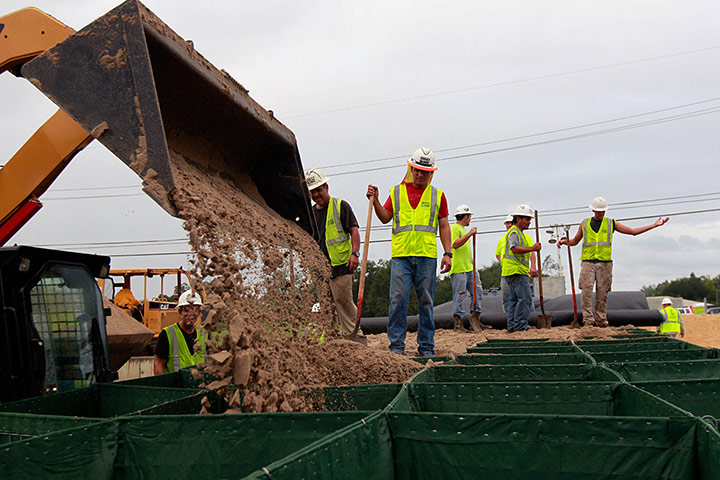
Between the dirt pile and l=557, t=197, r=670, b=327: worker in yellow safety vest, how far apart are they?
547 cm

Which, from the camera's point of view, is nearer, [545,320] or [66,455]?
[66,455]

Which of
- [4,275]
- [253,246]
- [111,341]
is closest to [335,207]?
[253,246]

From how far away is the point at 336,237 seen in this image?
232 inches

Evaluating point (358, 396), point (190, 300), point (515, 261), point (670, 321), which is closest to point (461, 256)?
point (515, 261)

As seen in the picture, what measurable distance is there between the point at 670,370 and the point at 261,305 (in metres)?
2.43

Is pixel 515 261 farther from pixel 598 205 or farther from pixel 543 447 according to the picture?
pixel 543 447

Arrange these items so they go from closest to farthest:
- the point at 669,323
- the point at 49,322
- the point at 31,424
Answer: the point at 31,424 < the point at 49,322 < the point at 669,323

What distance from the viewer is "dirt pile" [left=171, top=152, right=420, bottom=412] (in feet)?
9.34

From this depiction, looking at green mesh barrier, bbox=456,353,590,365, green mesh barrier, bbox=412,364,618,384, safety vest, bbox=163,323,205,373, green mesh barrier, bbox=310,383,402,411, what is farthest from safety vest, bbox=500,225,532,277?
green mesh barrier, bbox=310,383,402,411

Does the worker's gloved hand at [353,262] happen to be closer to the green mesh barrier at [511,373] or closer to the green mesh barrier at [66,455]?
the green mesh barrier at [511,373]

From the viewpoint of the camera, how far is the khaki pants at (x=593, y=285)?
29.1 ft

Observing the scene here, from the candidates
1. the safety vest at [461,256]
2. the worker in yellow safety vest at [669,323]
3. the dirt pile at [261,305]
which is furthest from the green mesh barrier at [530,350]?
the worker in yellow safety vest at [669,323]

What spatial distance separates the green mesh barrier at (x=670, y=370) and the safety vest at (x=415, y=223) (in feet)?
7.49

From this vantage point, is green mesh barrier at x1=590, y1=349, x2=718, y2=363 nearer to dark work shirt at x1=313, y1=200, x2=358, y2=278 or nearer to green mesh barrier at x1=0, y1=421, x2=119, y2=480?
dark work shirt at x1=313, y1=200, x2=358, y2=278
